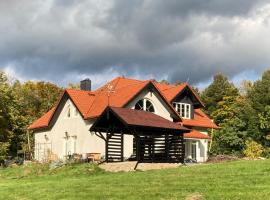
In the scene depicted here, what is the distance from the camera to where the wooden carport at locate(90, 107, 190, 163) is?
2869 centimetres

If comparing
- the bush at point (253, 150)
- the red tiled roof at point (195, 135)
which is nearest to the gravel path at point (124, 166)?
the red tiled roof at point (195, 135)

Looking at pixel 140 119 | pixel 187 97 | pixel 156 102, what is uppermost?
pixel 187 97

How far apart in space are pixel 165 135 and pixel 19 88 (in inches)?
1693

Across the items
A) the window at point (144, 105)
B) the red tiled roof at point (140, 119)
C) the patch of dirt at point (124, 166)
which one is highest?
the window at point (144, 105)

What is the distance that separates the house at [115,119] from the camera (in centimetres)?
3295

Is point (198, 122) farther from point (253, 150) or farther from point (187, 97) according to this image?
point (253, 150)

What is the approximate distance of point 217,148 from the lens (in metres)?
60.7

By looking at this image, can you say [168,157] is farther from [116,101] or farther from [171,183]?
[171,183]

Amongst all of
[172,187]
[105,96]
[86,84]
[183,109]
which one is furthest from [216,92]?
[172,187]

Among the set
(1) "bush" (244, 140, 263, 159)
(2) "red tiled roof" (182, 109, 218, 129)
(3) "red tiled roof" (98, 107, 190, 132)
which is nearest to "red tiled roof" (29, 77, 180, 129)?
(2) "red tiled roof" (182, 109, 218, 129)

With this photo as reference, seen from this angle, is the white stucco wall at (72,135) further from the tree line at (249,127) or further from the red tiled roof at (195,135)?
the tree line at (249,127)

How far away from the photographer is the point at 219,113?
69.4 m

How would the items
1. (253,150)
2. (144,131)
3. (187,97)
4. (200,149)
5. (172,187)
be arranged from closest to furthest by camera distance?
1. (172,187)
2. (144,131)
3. (200,149)
4. (187,97)
5. (253,150)

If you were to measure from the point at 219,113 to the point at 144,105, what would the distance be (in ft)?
110
